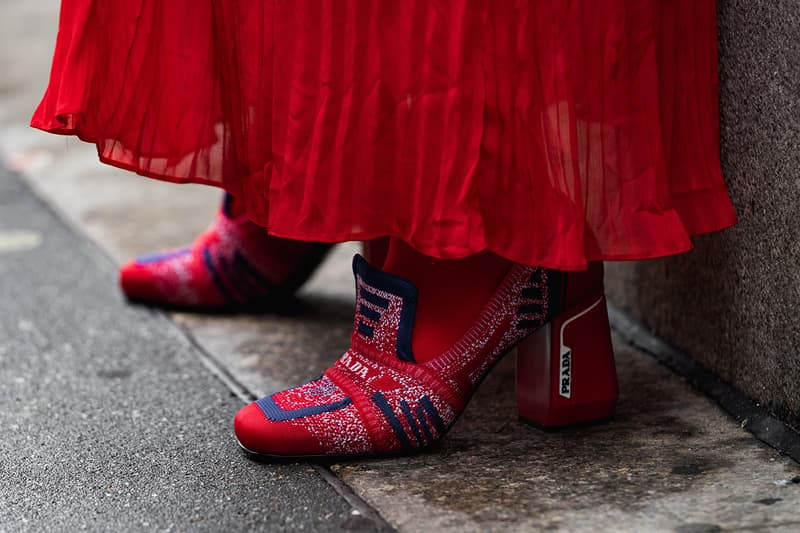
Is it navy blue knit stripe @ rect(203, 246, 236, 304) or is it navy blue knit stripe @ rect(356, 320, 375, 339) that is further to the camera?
navy blue knit stripe @ rect(203, 246, 236, 304)

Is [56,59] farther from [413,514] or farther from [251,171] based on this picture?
[413,514]

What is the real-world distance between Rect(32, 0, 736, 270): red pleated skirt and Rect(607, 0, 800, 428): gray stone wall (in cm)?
10

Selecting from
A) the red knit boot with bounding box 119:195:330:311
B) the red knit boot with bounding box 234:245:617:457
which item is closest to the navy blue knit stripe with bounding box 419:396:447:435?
the red knit boot with bounding box 234:245:617:457

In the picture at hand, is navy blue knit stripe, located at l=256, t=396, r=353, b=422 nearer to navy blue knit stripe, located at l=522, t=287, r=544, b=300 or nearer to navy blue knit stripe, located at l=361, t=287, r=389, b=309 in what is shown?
navy blue knit stripe, located at l=361, t=287, r=389, b=309

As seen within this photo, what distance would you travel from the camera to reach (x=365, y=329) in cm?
111

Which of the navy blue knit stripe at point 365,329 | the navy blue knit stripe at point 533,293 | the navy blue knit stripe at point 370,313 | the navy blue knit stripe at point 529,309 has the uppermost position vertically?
the navy blue knit stripe at point 533,293

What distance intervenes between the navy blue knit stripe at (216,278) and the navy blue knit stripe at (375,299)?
1.74 ft

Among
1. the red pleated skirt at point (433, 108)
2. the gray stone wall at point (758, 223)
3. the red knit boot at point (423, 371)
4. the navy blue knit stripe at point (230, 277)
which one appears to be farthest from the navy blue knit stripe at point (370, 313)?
the navy blue knit stripe at point (230, 277)

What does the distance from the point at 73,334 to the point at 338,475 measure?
0.64 meters

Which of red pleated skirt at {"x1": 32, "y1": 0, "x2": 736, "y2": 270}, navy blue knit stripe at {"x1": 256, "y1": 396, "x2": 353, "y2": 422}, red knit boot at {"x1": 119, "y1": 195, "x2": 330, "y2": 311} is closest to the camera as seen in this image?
red pleated skirt at {"x1": 32, "y1": 0, "x2": 736, "y2": 270}

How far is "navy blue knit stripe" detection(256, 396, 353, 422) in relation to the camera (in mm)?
1064

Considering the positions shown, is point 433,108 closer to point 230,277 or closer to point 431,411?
point 431,411

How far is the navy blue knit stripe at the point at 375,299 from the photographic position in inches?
43.0

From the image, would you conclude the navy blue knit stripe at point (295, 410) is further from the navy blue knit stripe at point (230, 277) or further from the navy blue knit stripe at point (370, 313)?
the navy blue knit stripe at point (230, 277)
